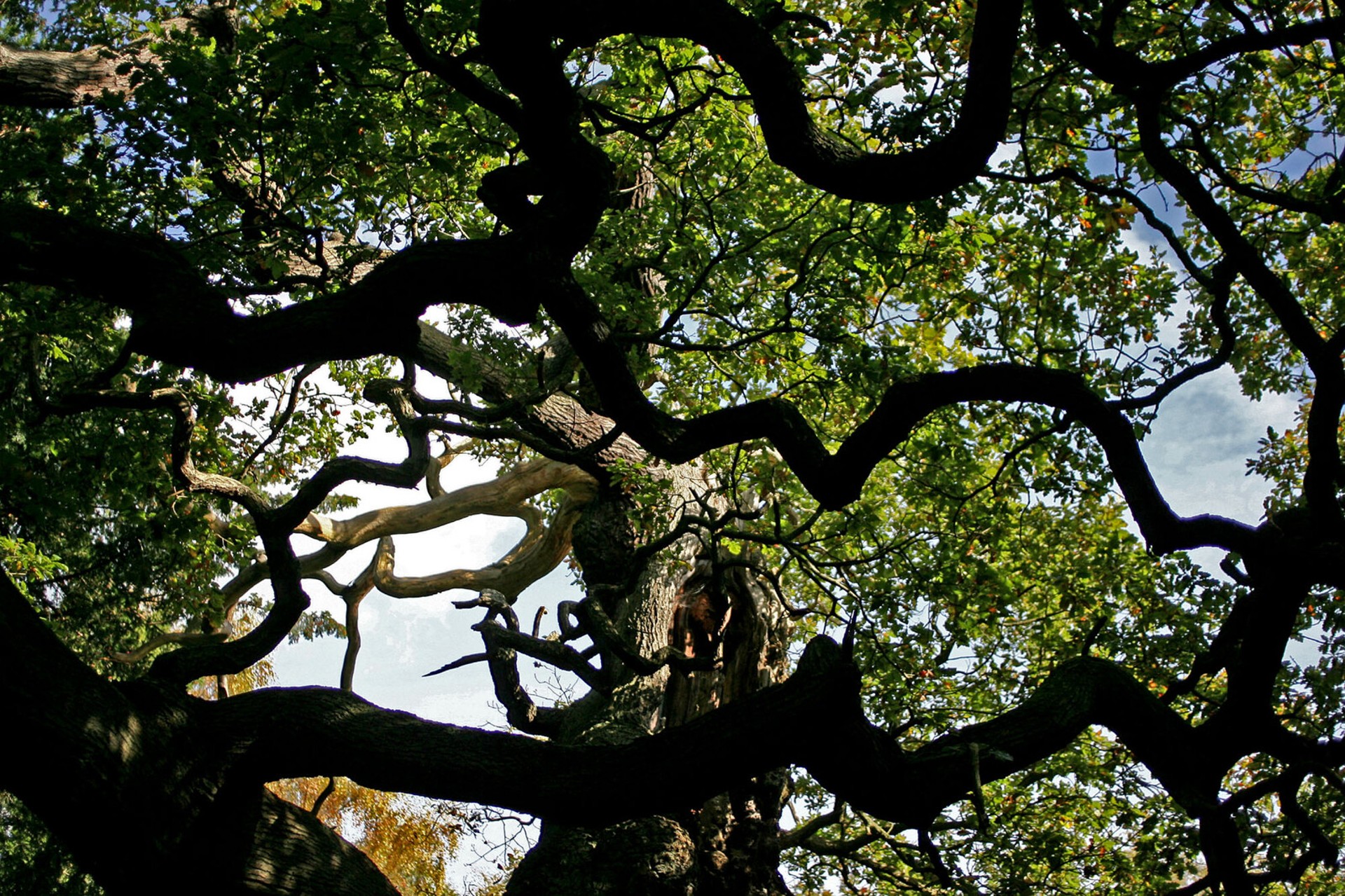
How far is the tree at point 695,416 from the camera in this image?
5180 mm

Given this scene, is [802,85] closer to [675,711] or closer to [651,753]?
[651,753]

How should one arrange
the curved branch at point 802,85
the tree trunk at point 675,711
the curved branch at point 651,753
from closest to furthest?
the curved branch at point 802,85 < the curved branch at point 651,753 < the tree trunk at point 675,711

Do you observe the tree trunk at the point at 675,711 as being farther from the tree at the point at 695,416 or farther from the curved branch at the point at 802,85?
the curved branch at the point at 802,85

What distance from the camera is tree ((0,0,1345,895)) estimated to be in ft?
17.0

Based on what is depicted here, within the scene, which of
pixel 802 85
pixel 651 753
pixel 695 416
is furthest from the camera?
pixel 695 416

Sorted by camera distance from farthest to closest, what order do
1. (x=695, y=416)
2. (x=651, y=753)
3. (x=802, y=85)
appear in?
(x=695, y=416) → (x=802, y=85) → (x=651, y=753)

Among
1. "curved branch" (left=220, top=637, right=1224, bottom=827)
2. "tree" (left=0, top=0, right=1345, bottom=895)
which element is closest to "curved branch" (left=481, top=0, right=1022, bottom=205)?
"tree" (left=0, top=0, right=1345, bottom=895)

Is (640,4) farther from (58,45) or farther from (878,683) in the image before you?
(58,45)

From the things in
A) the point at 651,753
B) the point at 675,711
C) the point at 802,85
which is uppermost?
the point at 802,85

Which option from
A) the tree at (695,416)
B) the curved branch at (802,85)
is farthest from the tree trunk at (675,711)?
the curved branch at (802,85)

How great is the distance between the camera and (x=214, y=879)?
16.1 ft

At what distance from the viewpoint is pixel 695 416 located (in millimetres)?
9633

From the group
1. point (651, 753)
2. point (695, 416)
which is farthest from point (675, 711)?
point (651, 753)

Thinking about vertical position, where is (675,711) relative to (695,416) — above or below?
below
